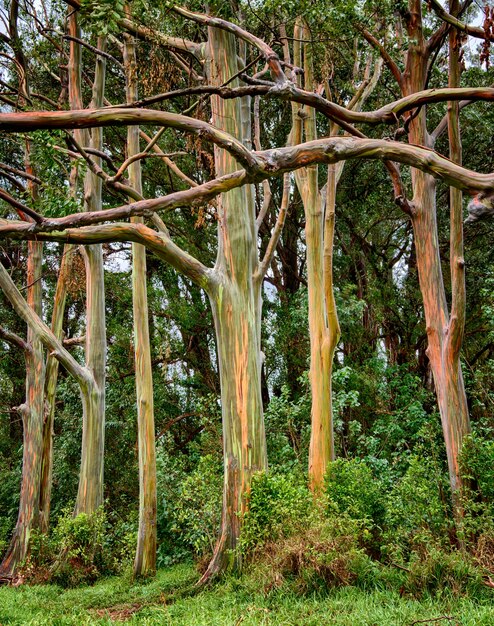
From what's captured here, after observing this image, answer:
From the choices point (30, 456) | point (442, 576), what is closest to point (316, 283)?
point (442, 576)

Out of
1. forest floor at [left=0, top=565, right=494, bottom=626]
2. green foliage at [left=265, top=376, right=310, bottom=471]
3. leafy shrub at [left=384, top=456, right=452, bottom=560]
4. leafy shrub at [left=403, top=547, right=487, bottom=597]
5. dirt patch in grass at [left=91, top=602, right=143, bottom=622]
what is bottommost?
dirt patch in grass at [left=91, top=602, right=143, bottom=622]

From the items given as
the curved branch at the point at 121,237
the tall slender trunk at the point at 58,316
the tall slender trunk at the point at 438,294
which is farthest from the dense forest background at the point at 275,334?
the curved branch at the point at 121,237

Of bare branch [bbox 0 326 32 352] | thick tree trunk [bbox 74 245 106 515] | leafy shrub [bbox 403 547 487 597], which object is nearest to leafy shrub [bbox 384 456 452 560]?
leafy shrub [bbox 403 547 487 597]

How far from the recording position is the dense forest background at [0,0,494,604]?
262 inches

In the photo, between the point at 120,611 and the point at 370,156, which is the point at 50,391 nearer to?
the point at 120,611

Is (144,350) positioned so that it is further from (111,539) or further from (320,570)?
(320,570)

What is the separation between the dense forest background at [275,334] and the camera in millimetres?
6645

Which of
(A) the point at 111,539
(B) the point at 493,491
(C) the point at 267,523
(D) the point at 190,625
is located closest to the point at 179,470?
(A) the point at 111,539

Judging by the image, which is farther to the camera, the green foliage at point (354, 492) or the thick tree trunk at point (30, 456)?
the thick tree trunk at point (30, 456)

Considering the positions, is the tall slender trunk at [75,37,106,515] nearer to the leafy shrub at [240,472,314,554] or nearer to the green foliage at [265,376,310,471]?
the green foliage at [265,376,310,471]

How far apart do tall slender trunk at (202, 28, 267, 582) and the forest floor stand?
2.65 feet

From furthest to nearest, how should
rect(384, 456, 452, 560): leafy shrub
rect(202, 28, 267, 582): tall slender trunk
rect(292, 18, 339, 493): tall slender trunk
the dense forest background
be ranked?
rect(292, 18, 339, 493): tall slender trunk < rect(202, 28, 267, 582): tall slender trunk < rect(384, 456, 452, 560): leafy shrub < the dense forest background

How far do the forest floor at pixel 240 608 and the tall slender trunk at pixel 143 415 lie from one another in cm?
143

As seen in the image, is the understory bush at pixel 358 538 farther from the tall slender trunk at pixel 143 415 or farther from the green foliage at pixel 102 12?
the green foliage at pixel 102 12
